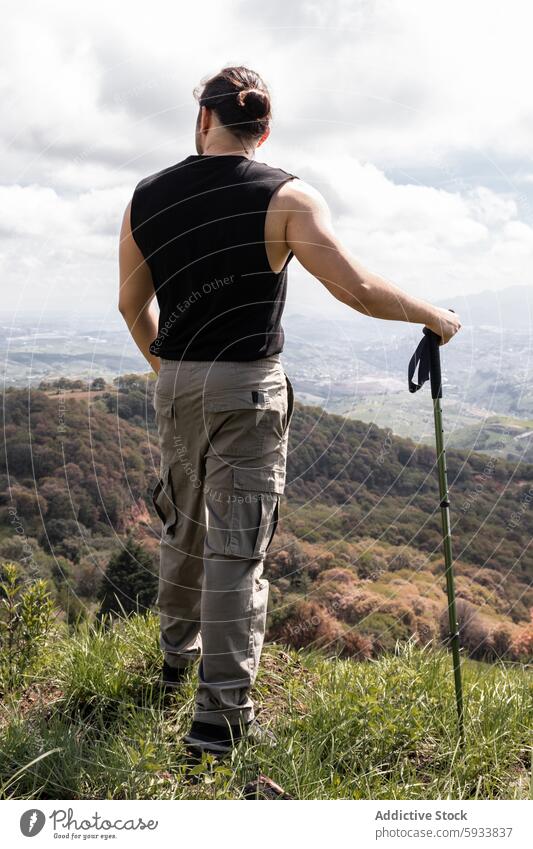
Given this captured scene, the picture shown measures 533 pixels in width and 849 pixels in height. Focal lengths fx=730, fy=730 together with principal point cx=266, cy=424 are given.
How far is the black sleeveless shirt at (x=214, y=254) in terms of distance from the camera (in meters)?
2.93

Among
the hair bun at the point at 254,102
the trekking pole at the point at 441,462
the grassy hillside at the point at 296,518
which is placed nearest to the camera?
the hair bun at the point at 254,102

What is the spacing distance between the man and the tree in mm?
1525

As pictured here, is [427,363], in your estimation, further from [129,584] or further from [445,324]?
[129,584]

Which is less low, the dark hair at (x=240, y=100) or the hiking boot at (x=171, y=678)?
the dark hair at (x=240, y=100)

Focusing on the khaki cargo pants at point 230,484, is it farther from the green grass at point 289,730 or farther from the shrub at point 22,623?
the shrub at point 22,623

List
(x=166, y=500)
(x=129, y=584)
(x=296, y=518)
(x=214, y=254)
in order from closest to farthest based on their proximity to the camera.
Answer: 1. (x=214, y=254)
2. (x=166, y=500)
3. (x=129, y=584)
4. (x=296, y=518)

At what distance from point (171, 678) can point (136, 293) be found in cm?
197

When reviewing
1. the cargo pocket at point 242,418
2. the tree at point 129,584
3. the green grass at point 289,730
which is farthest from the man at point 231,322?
the tree at point 129,584

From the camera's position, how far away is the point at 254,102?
3021 millimetres

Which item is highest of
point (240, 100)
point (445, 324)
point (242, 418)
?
point (240, 100)

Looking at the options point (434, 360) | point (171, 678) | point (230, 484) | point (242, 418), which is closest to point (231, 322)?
point (242, 418)

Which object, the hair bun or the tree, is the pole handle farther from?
the tree

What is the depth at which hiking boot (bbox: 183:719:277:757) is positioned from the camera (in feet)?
10.3
